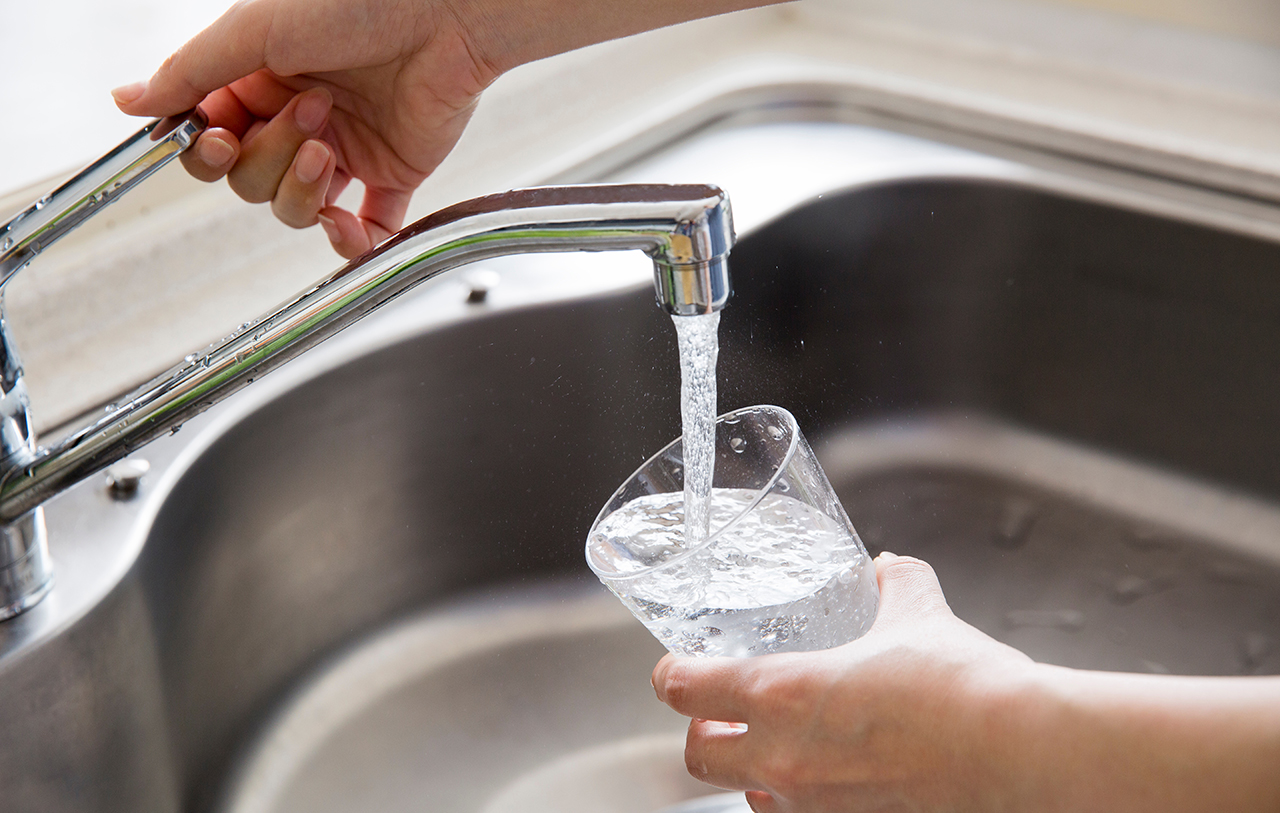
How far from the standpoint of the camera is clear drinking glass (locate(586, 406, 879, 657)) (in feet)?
1.40

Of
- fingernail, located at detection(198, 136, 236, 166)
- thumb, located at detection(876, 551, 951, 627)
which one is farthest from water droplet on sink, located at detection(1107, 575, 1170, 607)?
fingernail, located at detection(198, 136, 236, 166)

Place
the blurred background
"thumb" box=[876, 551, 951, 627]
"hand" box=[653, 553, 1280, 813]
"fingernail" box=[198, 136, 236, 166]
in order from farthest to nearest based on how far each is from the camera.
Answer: the blurred background, "fingernail" box=[198, 136, 236, 166], "thumb" box=[876, 551, 951, 627], "hand" box=[653, 553, 1280, 813]

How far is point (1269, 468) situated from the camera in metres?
0.85

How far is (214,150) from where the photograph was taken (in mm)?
568

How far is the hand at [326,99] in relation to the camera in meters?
0.55

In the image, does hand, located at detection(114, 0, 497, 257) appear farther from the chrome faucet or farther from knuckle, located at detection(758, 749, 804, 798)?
knuckle, located at detection(758, 749, 804, 798)

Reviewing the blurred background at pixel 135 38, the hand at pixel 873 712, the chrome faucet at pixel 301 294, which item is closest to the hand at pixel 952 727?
the hand at pixel 873 712

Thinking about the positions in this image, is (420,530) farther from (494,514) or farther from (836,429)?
(836,429)

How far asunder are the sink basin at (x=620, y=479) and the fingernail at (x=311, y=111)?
5.8 inches

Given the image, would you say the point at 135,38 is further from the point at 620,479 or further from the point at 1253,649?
the point at 1253,649

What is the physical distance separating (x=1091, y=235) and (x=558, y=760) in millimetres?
539

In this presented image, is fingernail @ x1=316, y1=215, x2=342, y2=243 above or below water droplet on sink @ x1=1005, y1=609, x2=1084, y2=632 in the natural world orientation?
above

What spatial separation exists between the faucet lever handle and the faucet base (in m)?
0.11

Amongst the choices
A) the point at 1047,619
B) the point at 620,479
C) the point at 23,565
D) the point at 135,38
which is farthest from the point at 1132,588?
the point at 135,38
